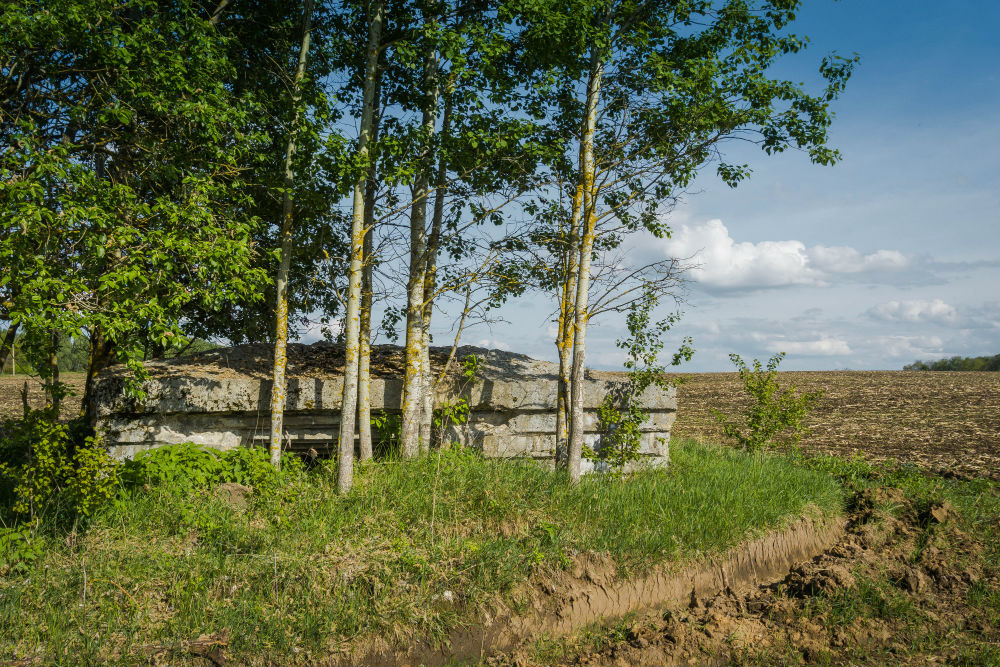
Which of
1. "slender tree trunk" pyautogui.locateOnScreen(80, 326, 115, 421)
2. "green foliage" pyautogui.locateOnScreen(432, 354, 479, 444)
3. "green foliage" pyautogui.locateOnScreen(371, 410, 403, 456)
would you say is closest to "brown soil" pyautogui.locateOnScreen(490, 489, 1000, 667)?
"green foliage" pyautogui.locateOnScreen(432, 354, 479, 444)

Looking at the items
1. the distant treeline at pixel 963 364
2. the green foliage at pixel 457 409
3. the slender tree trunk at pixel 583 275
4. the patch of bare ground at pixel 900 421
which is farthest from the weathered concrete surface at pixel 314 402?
the distant treeline at pixel 963 364

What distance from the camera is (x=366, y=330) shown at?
8.31 m

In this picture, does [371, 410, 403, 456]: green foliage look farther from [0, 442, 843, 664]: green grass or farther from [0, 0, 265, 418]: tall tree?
[0, 0, 265, 418]: tall tree

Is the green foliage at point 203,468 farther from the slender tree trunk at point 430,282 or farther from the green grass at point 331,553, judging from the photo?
the slender tree trunk at point 430,282

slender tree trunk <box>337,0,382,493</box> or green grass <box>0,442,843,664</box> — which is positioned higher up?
slender tree trunk <box>337,0,382,493</box>

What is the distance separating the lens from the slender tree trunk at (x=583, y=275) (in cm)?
813

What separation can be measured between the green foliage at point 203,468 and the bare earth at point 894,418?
3195 millimetres

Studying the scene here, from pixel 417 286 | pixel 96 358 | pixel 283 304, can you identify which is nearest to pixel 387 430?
pixel 417 286

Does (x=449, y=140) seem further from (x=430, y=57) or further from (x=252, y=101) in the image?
(x=252, y=101)

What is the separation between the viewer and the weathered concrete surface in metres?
7.80

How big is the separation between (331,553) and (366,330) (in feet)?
10.7

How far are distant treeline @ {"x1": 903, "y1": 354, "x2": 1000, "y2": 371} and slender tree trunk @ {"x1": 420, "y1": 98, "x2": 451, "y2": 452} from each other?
56.9 metres

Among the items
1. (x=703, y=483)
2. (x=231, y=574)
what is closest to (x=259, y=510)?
(x=231, y=574)

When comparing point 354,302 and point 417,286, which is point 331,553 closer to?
point 354,302
